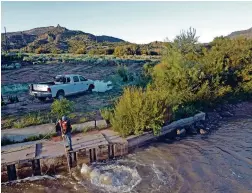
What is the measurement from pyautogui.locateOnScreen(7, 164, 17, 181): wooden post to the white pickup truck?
7399 mm

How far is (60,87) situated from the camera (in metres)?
17.0

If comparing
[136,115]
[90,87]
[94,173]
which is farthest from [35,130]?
[90,87]

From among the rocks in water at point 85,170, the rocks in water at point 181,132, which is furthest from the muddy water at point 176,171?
the rocks in water at point 181,132

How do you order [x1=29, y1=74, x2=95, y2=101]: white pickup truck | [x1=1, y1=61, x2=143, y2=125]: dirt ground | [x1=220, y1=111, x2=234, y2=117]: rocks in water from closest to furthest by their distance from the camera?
1. [x1=1, y1=61, x2=143, y2=125]: dirt ground
2. [x1=29, y1=74, x2=95, y2=101]: white pickup truck
3. [x1=220, y1=111, x2=234, y2=117]: rocks in water

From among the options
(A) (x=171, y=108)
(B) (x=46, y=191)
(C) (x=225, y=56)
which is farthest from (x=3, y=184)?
(C) (x=225, y=56)

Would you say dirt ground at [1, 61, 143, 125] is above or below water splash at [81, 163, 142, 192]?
above

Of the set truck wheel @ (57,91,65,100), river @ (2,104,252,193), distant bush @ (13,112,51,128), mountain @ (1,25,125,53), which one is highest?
mountain @ (1,25,125,53)

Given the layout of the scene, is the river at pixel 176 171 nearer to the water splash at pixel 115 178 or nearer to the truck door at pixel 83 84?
the water splash at pixel 115 178

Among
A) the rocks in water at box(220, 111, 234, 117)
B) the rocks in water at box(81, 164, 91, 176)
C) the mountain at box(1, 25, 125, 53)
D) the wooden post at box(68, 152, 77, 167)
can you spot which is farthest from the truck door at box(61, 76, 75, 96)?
the mountain at box(1, 25, 125, 53)

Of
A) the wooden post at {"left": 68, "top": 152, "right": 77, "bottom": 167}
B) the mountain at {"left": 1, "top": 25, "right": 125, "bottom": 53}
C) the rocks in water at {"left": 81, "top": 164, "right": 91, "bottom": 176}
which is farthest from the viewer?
the mountain at {"left": 1, "top": 25, "right": 125, "bottom": 53}

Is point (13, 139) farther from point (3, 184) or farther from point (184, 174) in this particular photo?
point (184, 174)

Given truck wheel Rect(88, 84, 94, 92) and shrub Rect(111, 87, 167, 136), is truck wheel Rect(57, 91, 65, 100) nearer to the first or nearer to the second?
truck wheel Rect(88, 84, 94, 92)

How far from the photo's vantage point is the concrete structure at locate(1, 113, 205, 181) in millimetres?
9289

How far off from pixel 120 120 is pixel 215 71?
9679mm
